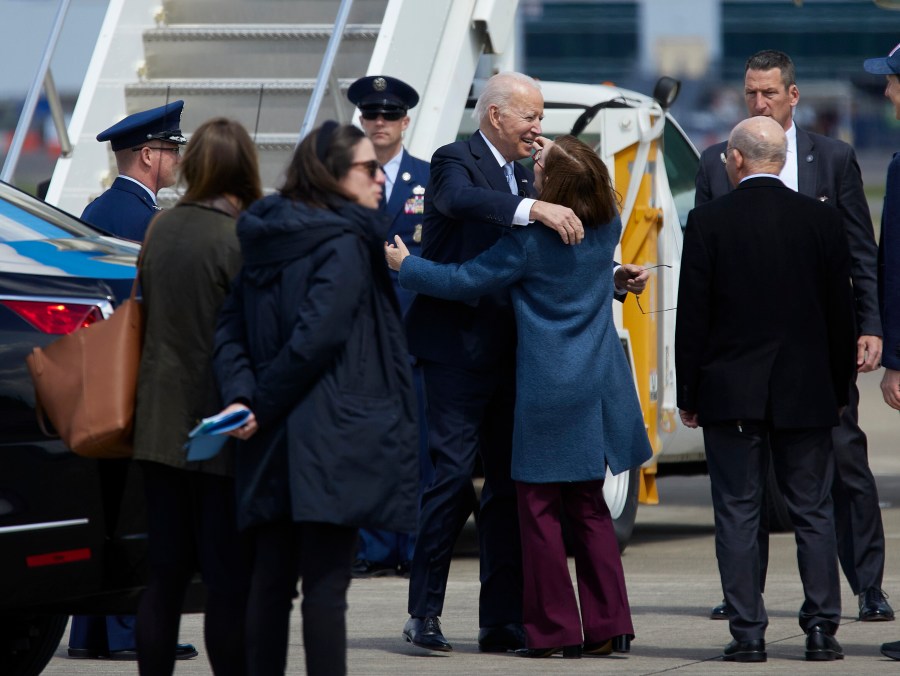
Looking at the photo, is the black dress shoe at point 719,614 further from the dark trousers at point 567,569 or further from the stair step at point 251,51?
the stair step at point 251,51

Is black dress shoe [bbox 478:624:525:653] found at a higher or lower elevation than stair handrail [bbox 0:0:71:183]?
lower

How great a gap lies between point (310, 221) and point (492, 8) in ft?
14.0

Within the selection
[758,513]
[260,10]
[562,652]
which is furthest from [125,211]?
[260,10]

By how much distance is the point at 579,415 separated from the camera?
5.86 meters

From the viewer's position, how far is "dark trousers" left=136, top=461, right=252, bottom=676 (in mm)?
4523

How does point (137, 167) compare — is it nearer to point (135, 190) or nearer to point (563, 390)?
point (135, 190)

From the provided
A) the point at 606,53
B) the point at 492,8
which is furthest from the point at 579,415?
the point at 606,53

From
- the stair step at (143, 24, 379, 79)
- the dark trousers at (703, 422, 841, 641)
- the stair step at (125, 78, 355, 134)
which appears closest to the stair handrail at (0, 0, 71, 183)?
the stair step at (125, 78, 355, 134)

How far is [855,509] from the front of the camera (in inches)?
255

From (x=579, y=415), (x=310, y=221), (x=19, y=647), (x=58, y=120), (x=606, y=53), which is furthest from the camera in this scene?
(x=606, y=53)

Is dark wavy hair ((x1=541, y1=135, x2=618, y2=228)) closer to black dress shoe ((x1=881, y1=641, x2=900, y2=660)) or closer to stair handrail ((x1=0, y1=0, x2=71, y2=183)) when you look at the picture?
black dress shoe ((x1=881, y1=641, x2=900, y2=660))

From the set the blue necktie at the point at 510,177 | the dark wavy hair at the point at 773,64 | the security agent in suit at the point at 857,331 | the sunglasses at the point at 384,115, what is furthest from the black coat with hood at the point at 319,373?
the sunglasses at the point at 384,115

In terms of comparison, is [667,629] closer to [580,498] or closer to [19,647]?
[580,498]

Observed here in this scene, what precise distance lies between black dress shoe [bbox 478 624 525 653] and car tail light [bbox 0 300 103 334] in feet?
6.86
